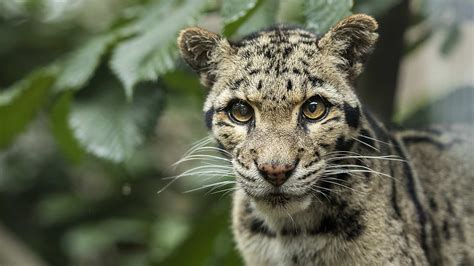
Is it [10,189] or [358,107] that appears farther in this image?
[10,189]

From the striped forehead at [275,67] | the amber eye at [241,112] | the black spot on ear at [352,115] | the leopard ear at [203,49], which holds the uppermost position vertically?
the leopard ear at [203,49]

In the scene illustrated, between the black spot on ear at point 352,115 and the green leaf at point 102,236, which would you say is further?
the green leaf at point 102,236

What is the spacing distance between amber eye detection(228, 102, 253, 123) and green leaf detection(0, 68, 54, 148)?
1732 mm

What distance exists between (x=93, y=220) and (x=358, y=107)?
649cm

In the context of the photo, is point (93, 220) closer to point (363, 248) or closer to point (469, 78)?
point (469, 78)

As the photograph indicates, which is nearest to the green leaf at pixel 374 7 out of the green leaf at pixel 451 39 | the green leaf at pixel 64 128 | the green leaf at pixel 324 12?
the green leaf at pixel 324 12

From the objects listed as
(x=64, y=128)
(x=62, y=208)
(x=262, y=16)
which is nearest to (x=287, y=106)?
(x=262, y=16)

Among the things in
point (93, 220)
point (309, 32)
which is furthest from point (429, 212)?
point (93, 220)

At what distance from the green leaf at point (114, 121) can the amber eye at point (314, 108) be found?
1.29 m

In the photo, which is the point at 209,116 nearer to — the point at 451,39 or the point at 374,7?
the point at 374,7

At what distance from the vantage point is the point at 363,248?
457 centimetres

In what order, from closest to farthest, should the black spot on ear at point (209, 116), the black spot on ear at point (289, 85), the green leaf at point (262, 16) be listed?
the black spot on ear at point (289, 85) → the black spot on ear at point (209, 116) → the green leaf at point (262, 16)

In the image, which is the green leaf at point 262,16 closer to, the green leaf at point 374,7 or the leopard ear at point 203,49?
the leopard ear at point 203,49

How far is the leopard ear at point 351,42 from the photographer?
434cm
